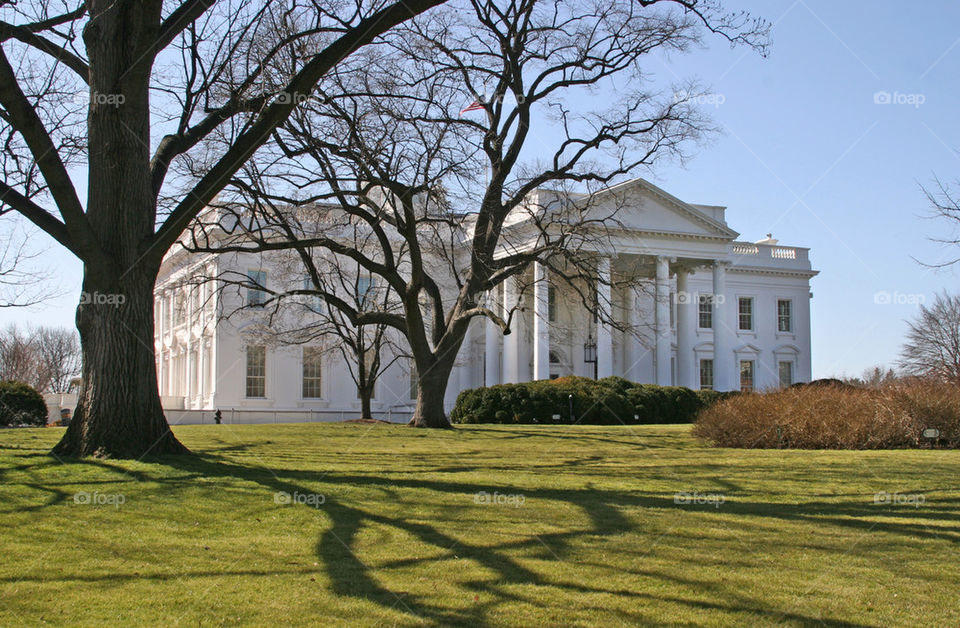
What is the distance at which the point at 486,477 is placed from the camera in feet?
41.0

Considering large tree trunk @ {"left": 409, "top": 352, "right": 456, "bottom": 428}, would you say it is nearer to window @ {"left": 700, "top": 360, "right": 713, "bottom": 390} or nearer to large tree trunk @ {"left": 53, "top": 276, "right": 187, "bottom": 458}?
large tree trunk @ {"left": 53, "top": 276, "right": 187, "bottom": 458}

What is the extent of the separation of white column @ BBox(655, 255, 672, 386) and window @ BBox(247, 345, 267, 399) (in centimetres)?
2067

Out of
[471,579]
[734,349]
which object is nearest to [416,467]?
[471,579]

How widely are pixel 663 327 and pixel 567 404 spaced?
1191 centimetres

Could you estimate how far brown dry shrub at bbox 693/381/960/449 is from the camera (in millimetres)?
18656

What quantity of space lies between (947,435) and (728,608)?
14508mm

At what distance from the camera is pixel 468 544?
27.1 feet

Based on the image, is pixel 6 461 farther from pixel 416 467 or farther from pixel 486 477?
pixel 486 477

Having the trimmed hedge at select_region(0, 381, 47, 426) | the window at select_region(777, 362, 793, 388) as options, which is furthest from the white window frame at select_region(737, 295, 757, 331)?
the trimmed hedge at select_region(0, 381, 47, 426)

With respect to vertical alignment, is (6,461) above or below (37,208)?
below

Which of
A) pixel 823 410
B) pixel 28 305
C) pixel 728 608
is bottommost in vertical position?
pixel 728 608

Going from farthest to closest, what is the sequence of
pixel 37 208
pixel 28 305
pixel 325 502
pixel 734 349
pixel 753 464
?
pixel 734 349 → pixel 28 305 → pixel 753 464 → pixel 37 208 → pixel 325 502

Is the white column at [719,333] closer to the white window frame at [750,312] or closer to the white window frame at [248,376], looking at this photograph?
the white window frame at [750,312]

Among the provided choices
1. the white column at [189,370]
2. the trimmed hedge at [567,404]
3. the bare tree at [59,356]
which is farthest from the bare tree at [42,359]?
the trimmed hedge at [567,404]
